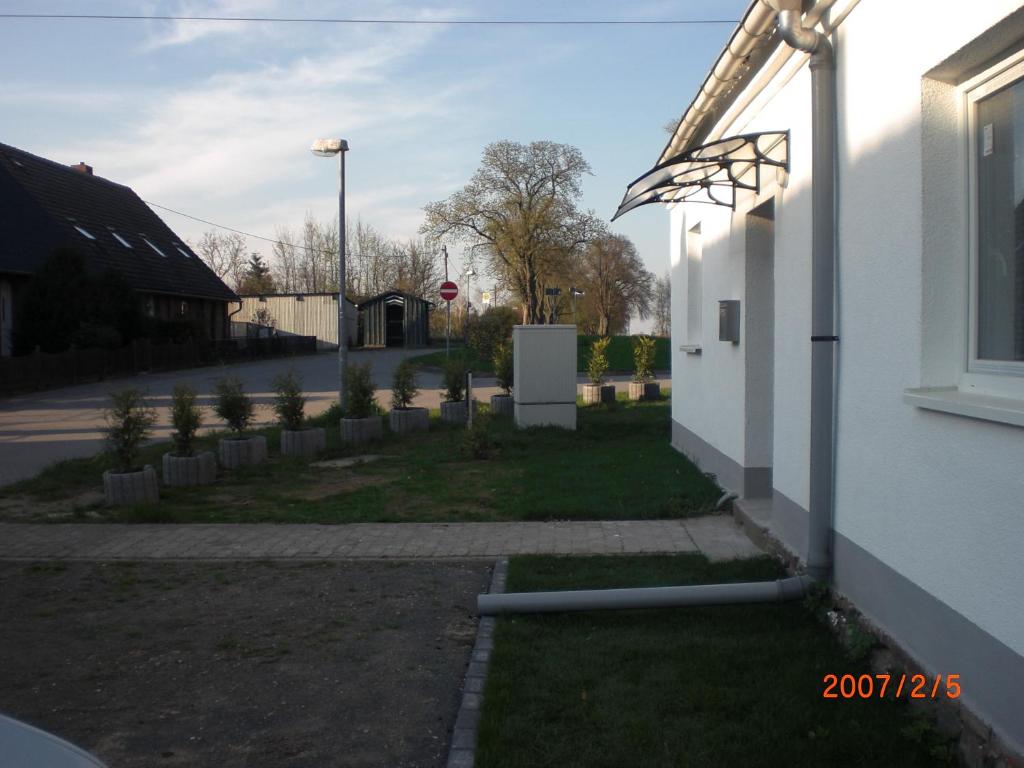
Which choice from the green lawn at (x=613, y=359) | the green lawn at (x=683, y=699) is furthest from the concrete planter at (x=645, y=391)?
the green lawn at (x=683, y=699)

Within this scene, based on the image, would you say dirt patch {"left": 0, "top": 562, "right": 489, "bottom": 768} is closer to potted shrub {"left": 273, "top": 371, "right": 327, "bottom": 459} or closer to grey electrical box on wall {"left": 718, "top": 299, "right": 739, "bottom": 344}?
grey electrical box on wall {"left": 718, "top": 299, "right": 739, "bottom": 344}

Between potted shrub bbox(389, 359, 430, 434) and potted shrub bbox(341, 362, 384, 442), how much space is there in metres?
0.79

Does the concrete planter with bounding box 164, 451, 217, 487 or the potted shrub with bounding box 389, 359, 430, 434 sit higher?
the potted shrub with bounding box 389, 359, 430, 434

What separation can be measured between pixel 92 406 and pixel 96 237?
17.3m

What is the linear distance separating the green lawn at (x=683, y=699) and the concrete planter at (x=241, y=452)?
7017mm

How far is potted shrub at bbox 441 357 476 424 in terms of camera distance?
16453 mm

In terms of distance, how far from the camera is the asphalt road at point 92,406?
13.6 metres

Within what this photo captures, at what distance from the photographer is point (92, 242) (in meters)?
35.3

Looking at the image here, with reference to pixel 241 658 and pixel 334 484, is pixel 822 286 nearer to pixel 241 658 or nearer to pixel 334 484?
pixel 241 658

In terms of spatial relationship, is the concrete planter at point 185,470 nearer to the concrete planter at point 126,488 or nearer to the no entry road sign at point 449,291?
the concrete planter at point 126,488

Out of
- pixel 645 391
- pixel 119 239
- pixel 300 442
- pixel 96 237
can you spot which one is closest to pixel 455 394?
pixel 300 442

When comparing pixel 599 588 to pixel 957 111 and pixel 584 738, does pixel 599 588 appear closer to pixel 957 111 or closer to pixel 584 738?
pixel 584 738

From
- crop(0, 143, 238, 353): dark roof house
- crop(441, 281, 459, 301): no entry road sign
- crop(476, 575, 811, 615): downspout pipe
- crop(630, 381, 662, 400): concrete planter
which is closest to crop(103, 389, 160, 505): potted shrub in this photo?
crop(476, 575, 811, 615): downspout pipe
